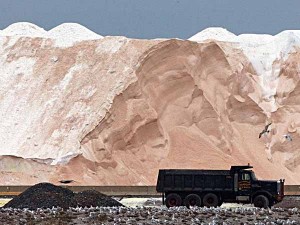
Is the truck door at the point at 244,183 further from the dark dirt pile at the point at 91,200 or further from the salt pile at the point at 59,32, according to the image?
the salt pile at the point at 59,32

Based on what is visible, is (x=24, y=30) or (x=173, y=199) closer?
(x=173, y=199)

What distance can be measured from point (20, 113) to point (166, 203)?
2910cm

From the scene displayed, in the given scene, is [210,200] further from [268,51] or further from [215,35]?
[215,35]

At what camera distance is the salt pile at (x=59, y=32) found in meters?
65.9

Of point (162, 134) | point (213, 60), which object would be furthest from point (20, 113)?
point (213, 60)

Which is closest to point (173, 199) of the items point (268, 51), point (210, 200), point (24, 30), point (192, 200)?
point (192, 200)

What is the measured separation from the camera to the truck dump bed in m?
32.0

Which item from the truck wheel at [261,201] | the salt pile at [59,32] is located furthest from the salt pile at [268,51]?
the truck wheel at [261,201]

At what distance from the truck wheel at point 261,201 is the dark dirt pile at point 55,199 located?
529 centimetres

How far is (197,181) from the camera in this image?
32188 millimetres

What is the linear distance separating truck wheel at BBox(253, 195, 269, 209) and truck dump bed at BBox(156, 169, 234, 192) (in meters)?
0.93

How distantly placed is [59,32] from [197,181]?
39.1 m

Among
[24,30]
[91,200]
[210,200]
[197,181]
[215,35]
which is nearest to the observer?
[91,200]

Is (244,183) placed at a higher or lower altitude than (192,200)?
higher
